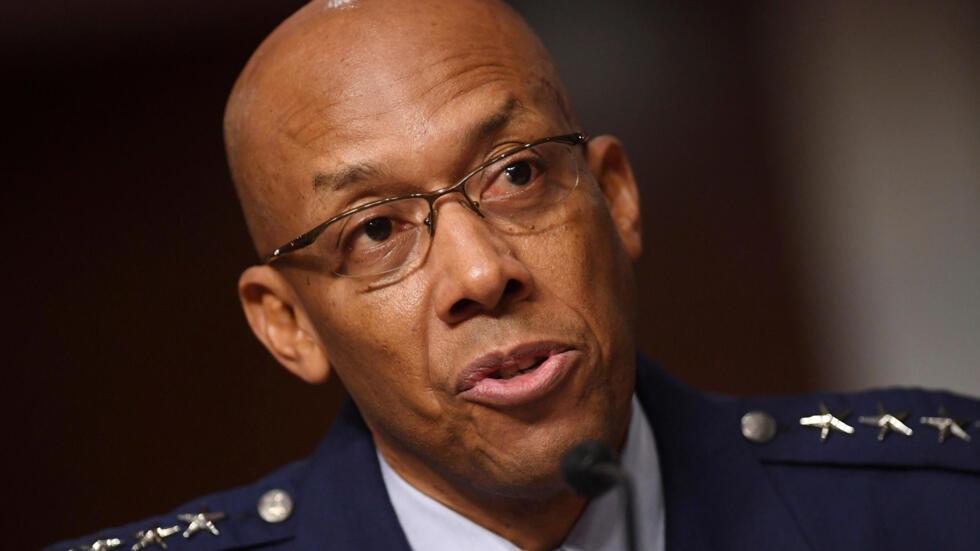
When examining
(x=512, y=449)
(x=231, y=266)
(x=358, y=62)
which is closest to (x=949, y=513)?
(x=512, y=449)

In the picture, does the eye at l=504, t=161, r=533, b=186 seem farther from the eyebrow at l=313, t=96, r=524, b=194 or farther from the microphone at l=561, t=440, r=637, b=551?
the microphone at l=561, t=440, r=637, b=551

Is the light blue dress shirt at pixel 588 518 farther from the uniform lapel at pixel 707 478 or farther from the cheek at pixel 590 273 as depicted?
the cheek at pixel 590 273

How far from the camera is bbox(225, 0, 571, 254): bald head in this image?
192 centimetres

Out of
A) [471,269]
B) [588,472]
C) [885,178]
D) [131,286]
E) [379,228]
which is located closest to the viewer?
[588,472]

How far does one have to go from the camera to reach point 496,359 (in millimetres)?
1846

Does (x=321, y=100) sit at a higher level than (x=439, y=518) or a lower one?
higher

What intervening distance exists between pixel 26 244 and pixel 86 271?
126 mm

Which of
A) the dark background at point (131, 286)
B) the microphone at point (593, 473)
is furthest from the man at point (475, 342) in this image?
the dark background at point (131, 286)

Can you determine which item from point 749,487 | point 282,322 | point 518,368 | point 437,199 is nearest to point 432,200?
point 437,199

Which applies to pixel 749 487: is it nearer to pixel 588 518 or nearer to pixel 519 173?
pixel 588 518

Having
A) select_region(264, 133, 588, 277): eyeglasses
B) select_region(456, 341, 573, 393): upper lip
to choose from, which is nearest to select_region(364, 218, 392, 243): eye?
select_region(264, 133, 588, 277): eyeglasses

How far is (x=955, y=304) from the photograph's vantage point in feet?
12.4

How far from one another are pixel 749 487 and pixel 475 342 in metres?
0.50

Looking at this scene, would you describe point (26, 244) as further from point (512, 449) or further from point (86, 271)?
point (512, 449)
